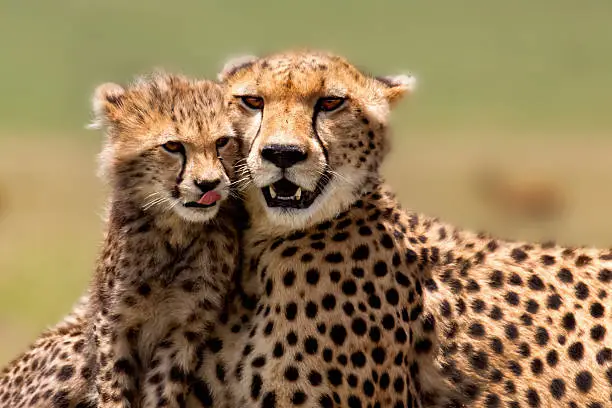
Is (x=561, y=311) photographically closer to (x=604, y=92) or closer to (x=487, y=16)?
(x=604, y=92)

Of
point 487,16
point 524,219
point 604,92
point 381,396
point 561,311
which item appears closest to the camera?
point 381,396

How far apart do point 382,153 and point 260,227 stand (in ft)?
1.23

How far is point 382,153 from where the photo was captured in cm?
429

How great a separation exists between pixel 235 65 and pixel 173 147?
28cm

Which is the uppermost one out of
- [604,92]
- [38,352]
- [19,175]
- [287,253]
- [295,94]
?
[295,94]

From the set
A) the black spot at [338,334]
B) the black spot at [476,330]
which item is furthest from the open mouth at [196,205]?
the black spot at [476,330]

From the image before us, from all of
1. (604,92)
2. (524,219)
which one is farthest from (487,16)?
(524,219)

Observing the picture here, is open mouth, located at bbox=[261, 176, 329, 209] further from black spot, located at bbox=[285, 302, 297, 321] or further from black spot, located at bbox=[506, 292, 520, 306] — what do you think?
black spot, located at bbox=[506, 292, 520, 306]

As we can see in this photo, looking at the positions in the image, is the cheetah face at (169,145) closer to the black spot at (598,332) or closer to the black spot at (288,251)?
the black spot at (288,251)

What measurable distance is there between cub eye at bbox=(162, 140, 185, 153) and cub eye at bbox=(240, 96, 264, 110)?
226mm

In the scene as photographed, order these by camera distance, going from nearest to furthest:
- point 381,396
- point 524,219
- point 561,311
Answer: point 381,396 < point 561,311 < point 524,219

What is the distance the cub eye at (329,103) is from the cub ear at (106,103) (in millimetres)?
678

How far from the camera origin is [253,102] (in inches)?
165

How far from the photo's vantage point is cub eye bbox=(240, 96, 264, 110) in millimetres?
→ 4191
